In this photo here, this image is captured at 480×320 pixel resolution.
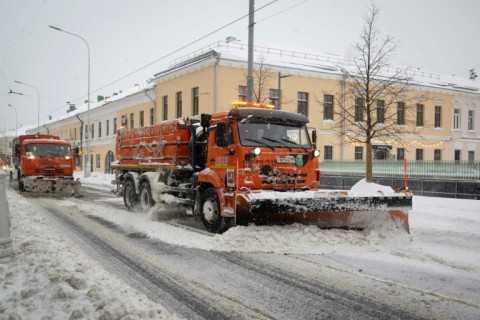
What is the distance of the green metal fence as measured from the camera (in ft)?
55.1

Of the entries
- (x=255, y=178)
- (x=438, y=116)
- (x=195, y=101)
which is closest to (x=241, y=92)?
(x=195, y=101)

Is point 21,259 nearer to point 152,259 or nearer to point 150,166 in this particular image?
point 152,259

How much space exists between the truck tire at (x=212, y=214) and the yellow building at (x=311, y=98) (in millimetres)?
14913

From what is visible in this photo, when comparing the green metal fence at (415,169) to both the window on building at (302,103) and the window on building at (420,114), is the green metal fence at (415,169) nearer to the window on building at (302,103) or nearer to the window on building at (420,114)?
the window on building at (302,103)

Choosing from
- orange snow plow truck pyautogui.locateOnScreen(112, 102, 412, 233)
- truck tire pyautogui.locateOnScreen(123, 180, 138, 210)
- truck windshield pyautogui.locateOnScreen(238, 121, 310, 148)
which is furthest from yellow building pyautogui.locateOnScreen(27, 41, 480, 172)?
truck windshield pyautogui.locateOnScreen(238, 121, 310, 148)

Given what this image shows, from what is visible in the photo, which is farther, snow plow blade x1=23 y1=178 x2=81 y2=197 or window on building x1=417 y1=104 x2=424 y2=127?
window on building x1=417 y1=104 x2=424 y2=127

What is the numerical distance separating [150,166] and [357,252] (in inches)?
267

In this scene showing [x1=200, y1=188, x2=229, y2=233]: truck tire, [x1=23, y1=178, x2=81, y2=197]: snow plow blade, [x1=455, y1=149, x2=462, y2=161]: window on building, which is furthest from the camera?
[x1=455, y1=149, x2=462, y2=161]: window on building

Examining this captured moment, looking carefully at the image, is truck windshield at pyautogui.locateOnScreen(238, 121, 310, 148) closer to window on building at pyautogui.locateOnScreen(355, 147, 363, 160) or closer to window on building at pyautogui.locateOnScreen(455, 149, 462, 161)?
window on building at pyautogui.locateOnScreen(355, 147, 363, 160)

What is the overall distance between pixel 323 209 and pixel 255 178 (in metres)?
1.49

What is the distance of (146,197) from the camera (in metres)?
12.2

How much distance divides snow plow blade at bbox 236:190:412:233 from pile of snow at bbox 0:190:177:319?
301 cm

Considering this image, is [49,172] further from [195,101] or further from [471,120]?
[471,120]

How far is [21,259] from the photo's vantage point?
561 cm
